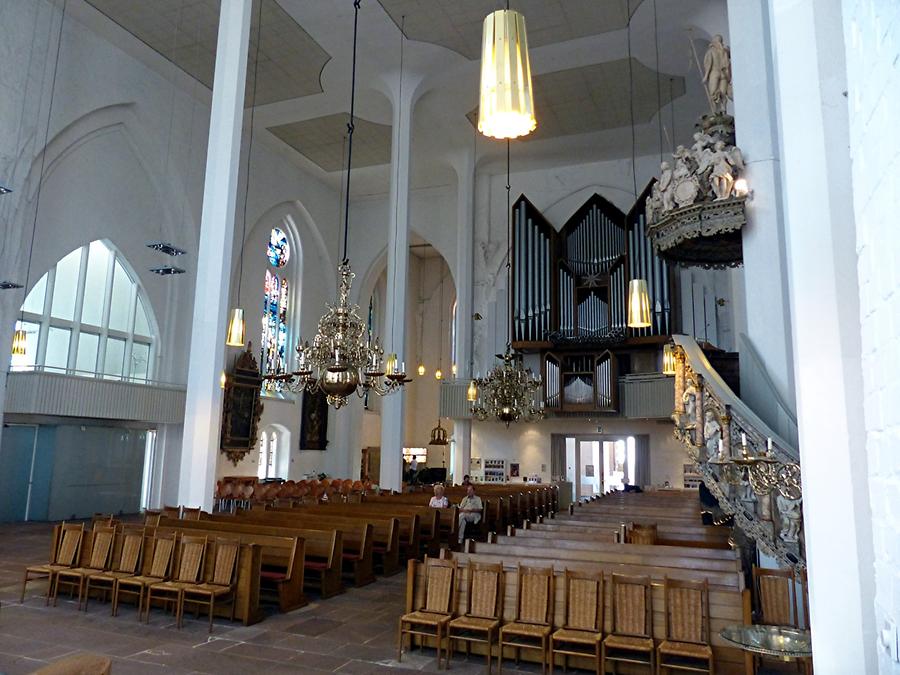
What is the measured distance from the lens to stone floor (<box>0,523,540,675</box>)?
15.7ft

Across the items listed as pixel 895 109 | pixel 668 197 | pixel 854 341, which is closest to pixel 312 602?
pixel 668 197

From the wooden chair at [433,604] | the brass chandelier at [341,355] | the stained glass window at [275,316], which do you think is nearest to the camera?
the wooden chair at [433,604]

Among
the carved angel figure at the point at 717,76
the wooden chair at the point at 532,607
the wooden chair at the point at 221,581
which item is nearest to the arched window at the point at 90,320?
the wooden chair at the point at 221,581

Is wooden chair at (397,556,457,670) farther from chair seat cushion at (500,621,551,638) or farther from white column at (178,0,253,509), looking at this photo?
white column at (178,0,253,509)

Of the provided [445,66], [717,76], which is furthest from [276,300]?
[717,76]

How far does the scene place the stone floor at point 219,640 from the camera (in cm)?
479

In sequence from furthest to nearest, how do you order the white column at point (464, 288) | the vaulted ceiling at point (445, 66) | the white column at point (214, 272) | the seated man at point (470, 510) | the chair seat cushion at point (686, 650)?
the white column at point (464, 288)
the vaulted ceiling at point (445, 66)
the seated man at point (470, 510)
the white column at point (214, 272)
the chair seat cushion at point (686, 650)

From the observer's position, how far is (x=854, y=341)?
2.57 meters

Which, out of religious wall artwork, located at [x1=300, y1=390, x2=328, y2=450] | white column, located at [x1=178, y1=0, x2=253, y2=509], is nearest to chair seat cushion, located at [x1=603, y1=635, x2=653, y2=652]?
white column, located at [x1=178, y1=0, x2=253, y2=509]

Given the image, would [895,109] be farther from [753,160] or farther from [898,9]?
[753,160]

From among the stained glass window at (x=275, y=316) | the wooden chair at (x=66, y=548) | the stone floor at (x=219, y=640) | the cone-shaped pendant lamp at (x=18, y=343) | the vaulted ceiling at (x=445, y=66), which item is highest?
the vaulted ceiling at (x=445, y=66)

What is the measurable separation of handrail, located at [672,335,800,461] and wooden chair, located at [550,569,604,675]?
4.97 feet

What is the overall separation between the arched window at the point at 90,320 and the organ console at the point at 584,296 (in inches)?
353

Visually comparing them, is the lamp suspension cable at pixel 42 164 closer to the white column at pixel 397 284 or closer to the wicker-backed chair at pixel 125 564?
the white column at pixel 397 284
